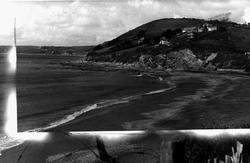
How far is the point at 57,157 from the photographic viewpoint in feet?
29.4

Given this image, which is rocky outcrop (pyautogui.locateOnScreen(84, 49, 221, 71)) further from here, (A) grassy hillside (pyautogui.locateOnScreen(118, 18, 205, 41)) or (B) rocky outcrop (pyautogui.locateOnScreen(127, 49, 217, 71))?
(A) grassy hillside (pyautogui.locateOnScreen(118, 18, 205, 41))

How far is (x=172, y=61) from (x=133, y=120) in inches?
2037

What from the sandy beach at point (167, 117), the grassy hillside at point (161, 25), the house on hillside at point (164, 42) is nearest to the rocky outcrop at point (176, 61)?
the house on hillside at point (164, 42)

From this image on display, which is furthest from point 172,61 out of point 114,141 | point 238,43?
point 114,141

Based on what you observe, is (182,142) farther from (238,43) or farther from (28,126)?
(238,43)

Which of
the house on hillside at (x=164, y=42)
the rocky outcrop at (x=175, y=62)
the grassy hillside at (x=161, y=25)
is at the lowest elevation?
Answer: the rocky outcrop at (x=175, y=62)

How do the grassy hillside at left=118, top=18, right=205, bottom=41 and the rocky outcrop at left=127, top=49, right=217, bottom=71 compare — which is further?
the grassy hillside at left=118, top=18, right=205, bottom=41

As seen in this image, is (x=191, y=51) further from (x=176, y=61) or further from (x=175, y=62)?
(x=175, y=62)

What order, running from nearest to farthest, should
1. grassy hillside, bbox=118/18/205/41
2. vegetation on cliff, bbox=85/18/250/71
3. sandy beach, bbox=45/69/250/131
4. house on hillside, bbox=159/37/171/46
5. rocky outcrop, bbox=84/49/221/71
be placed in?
sandy beach, bbox=45/69/250/131 → vegetation on cliff, bbox=85/18/250/71 → rocky outcrop, bbox=84/49/221/71 → house on hillside, bbox=159/37/171/46 → grassy hillside, bbox=118/18/205/41

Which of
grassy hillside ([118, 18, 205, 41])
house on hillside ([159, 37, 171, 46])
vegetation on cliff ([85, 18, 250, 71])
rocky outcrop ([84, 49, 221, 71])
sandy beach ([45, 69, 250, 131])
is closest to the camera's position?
sandy beach ([45, 69, 250, 131])

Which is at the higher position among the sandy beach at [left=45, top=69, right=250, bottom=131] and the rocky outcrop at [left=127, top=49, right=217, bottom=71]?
the rocky outcrop at [left=127, top=49, right=217, bottom=71]

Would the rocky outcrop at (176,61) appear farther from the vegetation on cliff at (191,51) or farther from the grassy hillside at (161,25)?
the grassy hillside at (161,25)

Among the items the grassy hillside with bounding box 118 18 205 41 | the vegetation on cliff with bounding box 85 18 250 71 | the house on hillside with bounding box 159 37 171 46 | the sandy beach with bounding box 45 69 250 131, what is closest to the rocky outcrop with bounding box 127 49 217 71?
the vegetation on cliff with bounding box 85 18 250 71

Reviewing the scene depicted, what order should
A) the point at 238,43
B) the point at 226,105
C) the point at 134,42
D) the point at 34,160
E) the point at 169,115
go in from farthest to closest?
the point at 134,42 < the point at 238,43 < the point at 226,105 < the point at 169,115 < the point at 34,160
